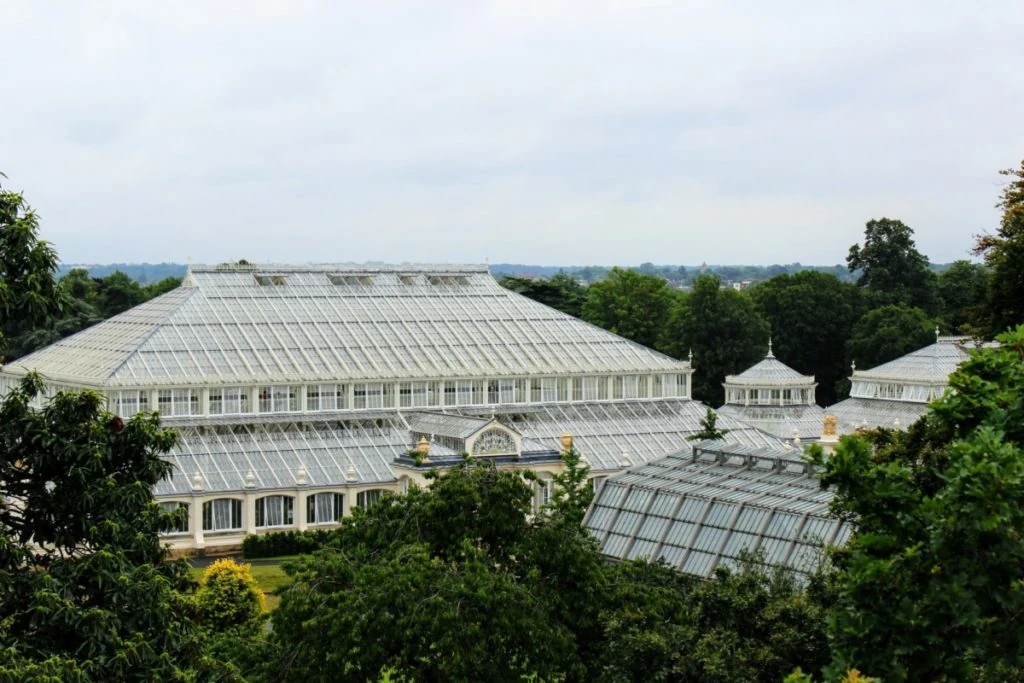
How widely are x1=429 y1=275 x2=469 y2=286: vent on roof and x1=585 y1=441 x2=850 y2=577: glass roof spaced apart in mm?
47175

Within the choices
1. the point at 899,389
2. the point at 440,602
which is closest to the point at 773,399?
the point at 899,389

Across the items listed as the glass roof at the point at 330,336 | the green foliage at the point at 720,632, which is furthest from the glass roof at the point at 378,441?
the green foliage at the point at 720,632

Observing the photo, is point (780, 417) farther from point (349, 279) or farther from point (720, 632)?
point (720, 632)

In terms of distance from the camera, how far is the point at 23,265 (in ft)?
95.8

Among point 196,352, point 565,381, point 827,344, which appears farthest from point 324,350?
point 827,344

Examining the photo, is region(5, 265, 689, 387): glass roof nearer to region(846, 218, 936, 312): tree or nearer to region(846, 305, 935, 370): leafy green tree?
region(846, 305, 935, 370): leafy green tree

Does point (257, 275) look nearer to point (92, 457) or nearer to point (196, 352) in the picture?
point (196, 352)

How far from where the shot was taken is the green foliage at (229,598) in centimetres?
5259

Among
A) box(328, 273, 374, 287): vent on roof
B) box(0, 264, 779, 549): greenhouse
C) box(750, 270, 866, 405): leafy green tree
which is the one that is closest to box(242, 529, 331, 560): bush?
box(0, 264, 779, 549): greenhouse

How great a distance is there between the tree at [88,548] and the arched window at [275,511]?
1764 inches

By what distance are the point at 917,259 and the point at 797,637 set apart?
411 feet

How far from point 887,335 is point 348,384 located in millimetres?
58905

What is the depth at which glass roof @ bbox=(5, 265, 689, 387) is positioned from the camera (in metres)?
83.2

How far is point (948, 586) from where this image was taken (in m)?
24.5
